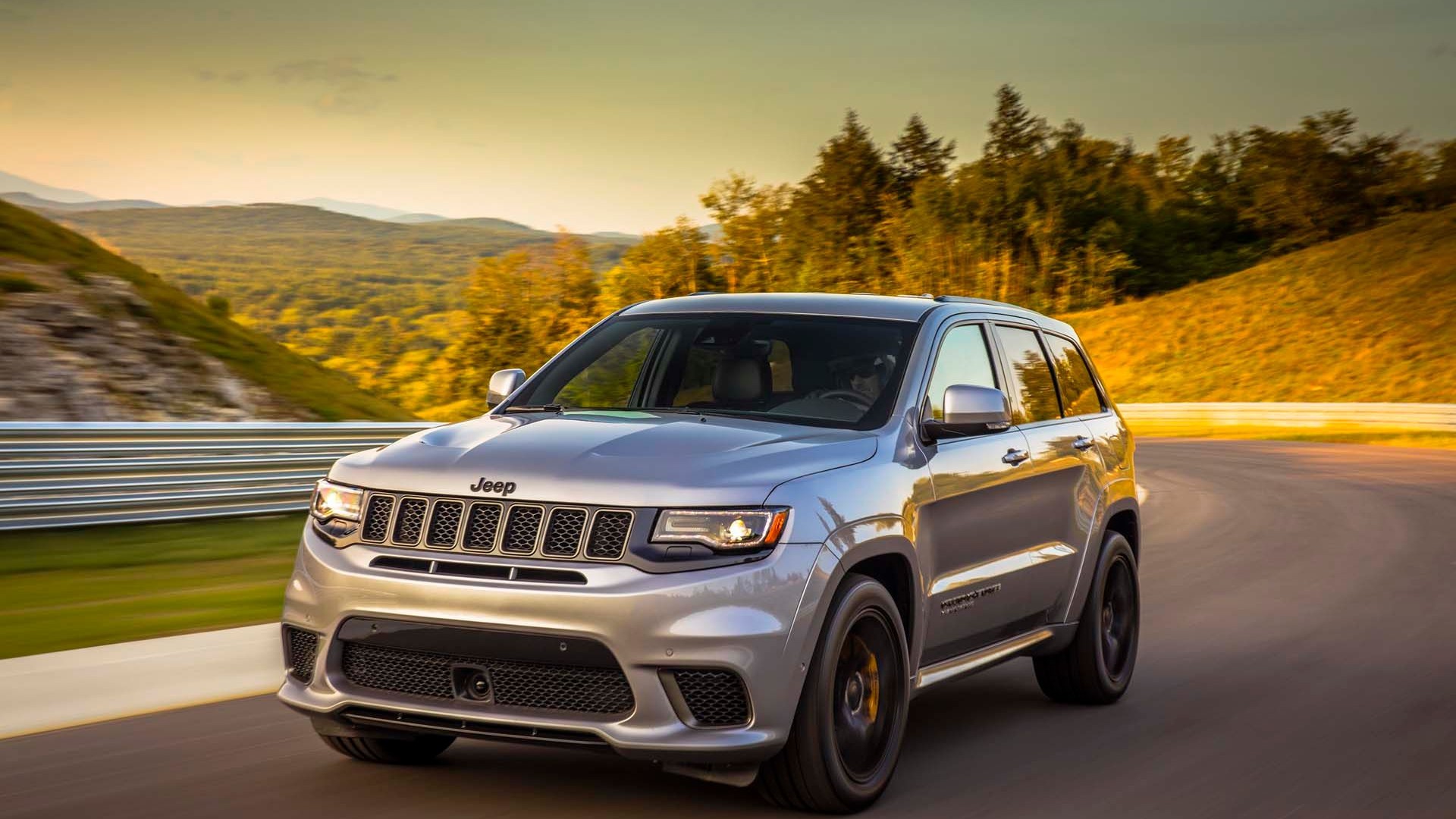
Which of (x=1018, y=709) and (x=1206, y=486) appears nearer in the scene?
(x=1018, y=709)

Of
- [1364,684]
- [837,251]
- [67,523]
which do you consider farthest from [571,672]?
[837,251]

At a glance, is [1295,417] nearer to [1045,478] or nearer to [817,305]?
[1045,478]

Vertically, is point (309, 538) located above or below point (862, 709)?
above

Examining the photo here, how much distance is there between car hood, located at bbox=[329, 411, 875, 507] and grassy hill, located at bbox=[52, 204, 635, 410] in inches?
2068

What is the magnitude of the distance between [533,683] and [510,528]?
47 cm

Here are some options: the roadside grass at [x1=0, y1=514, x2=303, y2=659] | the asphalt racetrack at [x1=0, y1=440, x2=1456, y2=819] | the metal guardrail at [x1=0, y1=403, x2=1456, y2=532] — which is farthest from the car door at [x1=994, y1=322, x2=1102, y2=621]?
the metal guardrail at [x1=0, y1=403, x2=1456, y2=532]

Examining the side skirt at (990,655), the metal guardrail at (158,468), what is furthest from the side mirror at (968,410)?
the metal guardrail at (158,468)

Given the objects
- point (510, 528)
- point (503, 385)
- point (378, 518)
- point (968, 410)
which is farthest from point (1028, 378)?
point (378, 518)

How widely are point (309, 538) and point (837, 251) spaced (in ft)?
371

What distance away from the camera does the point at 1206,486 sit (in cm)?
2264

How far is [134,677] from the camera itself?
23.9 feet

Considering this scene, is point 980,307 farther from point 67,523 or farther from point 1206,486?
point 1206,486

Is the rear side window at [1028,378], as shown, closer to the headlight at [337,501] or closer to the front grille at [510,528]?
the front grille at [510,528]

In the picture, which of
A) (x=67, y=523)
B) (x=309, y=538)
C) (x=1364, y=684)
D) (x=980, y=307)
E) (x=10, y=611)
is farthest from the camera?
(x=67, y=523)
